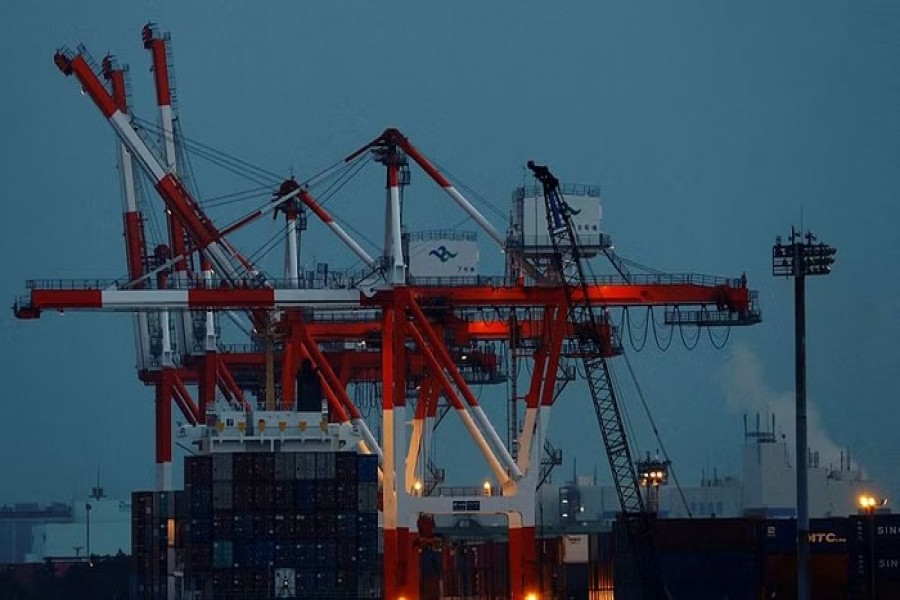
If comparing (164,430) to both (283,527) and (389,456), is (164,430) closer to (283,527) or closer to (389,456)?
(389,456)

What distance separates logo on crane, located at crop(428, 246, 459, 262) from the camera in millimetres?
86688

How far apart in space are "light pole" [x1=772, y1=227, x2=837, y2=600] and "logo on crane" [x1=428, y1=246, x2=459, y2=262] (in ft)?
71.9

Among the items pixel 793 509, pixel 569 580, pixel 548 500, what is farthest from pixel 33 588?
pixel 569 580

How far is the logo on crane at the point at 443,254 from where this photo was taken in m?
86.7

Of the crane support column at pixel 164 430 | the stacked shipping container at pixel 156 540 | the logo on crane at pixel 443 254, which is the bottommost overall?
the stacked shipping container at pixel 156 540

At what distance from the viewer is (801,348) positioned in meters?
63.5

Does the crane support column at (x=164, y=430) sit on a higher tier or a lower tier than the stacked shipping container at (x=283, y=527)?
higher

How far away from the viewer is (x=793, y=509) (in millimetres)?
121688

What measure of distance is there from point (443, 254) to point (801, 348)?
25.1 metres

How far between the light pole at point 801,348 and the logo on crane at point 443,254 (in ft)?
71.9

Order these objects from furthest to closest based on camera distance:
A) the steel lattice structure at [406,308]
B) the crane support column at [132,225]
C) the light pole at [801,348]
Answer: the crane support column at [132,225] → the steel lattice structure at [406,308] → the light pole at [801,348]

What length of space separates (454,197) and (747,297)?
10418 millimetres

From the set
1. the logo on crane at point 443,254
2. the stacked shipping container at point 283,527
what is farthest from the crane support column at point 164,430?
the stacked shipping container at point 283,527

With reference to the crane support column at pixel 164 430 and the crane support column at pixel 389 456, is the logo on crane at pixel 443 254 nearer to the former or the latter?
the crane support column at pixel 389 456
